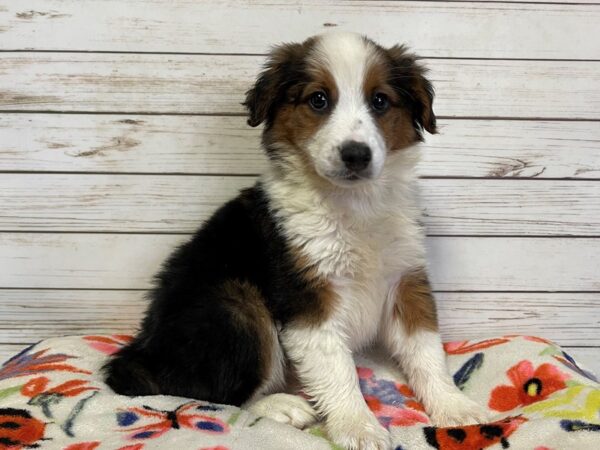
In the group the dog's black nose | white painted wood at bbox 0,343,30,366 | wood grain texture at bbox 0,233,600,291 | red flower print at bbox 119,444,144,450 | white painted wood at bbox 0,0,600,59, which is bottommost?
white painted wood at bbox 0,343,30,366

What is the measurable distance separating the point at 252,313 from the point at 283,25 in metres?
1.46

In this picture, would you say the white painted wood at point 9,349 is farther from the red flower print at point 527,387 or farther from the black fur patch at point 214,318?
the red flower print at point 527,387

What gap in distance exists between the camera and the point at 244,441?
192 cm

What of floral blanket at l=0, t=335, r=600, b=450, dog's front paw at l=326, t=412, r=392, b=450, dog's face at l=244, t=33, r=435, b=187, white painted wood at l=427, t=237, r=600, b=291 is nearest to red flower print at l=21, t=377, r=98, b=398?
floral blanket at l=0, t=335, r=600, b=450

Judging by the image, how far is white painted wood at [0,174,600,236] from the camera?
9.60 feet

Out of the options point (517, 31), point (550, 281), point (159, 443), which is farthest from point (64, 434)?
point (517, 31)

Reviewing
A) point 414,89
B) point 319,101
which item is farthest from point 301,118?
point 414,89

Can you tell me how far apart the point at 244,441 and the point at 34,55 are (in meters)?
2.14

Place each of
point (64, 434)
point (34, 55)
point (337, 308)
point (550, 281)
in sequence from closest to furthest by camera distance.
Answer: point (64, 434) → point (337, 308) → point (34, 55) → point (550, 281)

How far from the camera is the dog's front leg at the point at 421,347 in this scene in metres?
2.28

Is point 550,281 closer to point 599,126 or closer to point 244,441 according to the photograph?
point 599,126

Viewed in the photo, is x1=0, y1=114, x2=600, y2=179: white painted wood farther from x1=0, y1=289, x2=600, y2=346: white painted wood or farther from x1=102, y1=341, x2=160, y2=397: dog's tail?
x1=102, y1=341, x2=160, y2=397: dog's tail

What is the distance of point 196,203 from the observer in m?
2.95

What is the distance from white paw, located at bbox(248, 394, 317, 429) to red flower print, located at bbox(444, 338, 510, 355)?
37.4 inches
